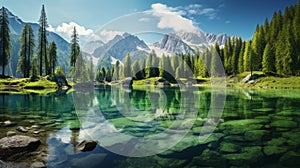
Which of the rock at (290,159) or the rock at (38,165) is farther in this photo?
the rock at (290,159)

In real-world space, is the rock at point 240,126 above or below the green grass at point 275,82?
below

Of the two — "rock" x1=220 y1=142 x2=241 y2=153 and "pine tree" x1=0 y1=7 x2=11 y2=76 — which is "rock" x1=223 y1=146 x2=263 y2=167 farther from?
"pine tree" x1=0 y1=7 x2=11 y2=76

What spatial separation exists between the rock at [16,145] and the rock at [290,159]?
8720 millimetres

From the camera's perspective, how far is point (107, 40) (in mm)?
7367

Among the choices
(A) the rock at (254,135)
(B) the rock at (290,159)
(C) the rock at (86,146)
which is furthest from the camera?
(A) the rock at (254,135)

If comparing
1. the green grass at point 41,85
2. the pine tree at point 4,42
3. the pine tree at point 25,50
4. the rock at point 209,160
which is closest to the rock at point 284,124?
the rock at point 209,160

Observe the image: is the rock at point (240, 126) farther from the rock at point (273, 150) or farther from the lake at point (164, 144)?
the rock at point (273, 150)

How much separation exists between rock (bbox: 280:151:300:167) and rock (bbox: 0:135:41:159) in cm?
872

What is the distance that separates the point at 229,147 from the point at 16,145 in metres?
7.95

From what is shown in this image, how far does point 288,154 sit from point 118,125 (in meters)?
8.10

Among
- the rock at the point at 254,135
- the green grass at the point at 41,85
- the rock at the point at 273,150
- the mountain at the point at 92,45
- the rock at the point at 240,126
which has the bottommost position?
the rock at the point at 273,150

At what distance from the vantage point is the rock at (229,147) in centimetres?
768

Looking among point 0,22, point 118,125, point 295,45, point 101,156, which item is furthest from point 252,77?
→ point 0,22

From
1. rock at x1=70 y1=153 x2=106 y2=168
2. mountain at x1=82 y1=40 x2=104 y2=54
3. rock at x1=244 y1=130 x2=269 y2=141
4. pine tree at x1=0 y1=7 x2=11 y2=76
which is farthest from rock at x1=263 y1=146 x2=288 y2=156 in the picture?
pine tree at x1=0 y1=7 x2=11 y2=76
